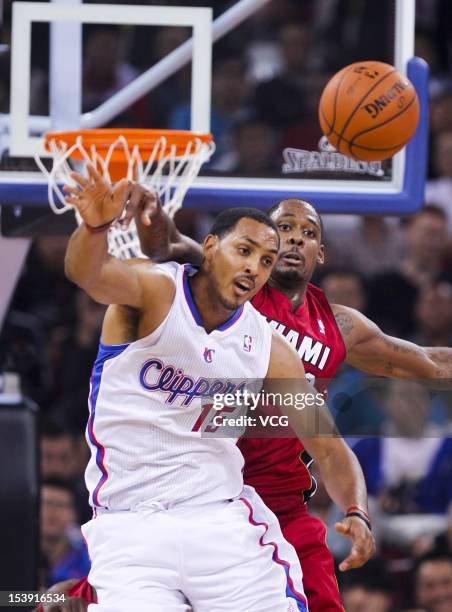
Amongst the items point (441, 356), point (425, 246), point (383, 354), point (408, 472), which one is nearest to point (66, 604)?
point (383, 354)

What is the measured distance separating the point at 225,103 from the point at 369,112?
11.8ft

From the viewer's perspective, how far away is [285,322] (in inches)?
180

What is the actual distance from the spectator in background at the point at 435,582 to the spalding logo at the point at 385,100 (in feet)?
7.74

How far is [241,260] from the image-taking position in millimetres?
3863

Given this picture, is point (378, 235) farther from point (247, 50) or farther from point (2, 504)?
point (2, 504)

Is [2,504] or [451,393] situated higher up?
[451,393]

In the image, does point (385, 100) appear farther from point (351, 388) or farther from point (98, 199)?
point (351, 388)

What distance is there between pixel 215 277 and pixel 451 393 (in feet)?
6.48

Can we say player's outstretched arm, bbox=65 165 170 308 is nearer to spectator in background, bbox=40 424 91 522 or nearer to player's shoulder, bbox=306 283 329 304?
player's shoulder, bbox=306 283 329 304

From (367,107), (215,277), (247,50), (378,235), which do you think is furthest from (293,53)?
(215,277)

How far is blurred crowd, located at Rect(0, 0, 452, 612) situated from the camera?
6.19 meters

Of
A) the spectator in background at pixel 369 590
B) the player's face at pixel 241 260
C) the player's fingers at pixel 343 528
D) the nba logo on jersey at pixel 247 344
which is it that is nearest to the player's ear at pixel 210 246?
the player's face at pixel 241 260

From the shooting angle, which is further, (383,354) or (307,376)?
(383,354)

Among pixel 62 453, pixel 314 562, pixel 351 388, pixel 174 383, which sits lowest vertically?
pixel 62 453
